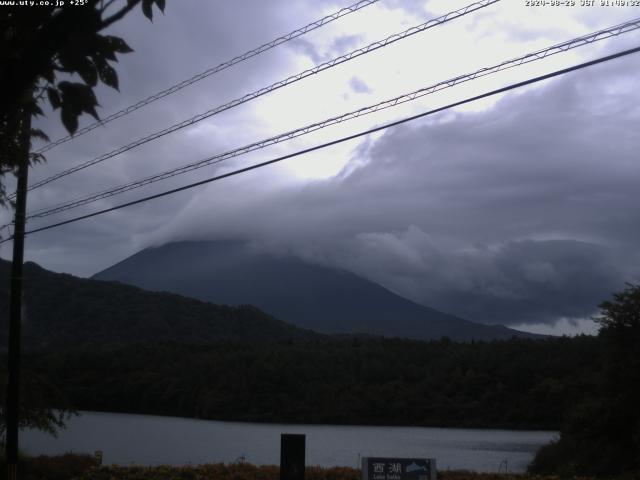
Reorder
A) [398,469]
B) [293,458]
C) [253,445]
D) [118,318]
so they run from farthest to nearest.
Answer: [118,318]
[253,445]
[293,458]
[398,469]

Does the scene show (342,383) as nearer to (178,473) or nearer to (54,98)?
(178,473)

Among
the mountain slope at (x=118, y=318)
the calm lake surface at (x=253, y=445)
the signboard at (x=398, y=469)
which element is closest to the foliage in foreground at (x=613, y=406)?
the calm lake surface at (x=253, y=445)

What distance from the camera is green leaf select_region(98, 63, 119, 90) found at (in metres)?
4.44

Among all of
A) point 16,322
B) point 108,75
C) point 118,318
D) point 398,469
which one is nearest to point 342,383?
point 118,318

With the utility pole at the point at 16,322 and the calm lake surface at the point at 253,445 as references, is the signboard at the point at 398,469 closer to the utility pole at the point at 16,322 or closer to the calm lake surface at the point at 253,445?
the utility pole at the point at 16,322

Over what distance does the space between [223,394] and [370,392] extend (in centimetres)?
1236

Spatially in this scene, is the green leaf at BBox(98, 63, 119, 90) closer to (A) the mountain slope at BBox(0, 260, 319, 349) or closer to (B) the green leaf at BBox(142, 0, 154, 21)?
(B) the green leaf at BBox(142, 0, 154, 21)

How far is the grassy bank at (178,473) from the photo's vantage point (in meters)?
17.8

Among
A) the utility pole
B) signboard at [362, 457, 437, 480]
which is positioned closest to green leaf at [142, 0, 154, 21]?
signboard at [362, 457, 437, 480]

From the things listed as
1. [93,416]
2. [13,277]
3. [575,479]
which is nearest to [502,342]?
[93,416]

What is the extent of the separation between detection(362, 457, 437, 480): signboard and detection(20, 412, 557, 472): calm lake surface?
480 inches

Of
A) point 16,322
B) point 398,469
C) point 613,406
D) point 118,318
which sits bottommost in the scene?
point 398,469

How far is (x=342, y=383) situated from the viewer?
6725cm

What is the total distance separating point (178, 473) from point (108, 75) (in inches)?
593
